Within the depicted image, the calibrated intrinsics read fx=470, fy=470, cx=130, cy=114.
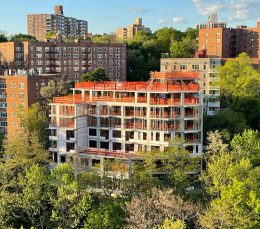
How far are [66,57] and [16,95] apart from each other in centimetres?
3118

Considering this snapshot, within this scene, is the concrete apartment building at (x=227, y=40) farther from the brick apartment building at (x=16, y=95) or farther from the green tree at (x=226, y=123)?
the brick apartment building at (x=16, y=95)

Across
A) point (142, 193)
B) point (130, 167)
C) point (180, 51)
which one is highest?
point (180, 51)

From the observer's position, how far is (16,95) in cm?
8644

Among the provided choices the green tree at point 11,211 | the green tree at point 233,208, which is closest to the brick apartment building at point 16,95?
the green tree at point 11,211

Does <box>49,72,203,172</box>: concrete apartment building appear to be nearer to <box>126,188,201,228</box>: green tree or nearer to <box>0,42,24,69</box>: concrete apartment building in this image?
<box>126,188,201,228</box>: green tree

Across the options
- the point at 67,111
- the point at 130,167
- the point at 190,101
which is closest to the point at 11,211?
the point at 130,167

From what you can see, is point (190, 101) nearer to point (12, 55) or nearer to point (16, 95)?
point (16, 95)

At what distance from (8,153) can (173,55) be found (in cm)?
7437

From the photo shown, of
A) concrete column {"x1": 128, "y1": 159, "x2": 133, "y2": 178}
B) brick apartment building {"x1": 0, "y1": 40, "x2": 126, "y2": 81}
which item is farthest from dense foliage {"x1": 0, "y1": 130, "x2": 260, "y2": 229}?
brick apartment building {"x1": 0, "y1": 40, "x2": 126, "y2": 81}

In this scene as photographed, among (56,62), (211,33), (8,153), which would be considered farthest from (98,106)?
(211,33)

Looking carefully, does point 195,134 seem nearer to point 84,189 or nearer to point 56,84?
point 84,189

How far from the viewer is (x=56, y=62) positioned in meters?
114

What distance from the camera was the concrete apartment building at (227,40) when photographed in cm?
12088

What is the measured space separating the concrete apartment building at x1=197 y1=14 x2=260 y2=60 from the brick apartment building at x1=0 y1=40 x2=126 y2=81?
2234cm
